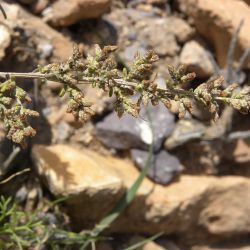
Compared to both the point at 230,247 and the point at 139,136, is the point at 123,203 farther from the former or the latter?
the point at 230,247

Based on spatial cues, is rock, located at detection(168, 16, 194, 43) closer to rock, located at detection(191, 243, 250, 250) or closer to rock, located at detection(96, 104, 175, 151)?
rock, located at detection(96, 104, 175, 151)

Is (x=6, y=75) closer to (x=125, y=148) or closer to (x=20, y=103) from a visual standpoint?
(x=20, y=103)

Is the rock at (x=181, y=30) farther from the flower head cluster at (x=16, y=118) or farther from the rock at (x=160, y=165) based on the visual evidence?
the flower head cluster at (x=16, y=118)

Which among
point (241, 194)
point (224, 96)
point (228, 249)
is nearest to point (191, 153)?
point (241, 194)

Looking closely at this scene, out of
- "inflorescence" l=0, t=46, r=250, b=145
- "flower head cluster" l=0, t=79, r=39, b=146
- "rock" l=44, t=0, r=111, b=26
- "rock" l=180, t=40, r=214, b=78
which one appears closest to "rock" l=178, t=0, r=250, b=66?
"rock" l=180, t=40, r=214, b=78

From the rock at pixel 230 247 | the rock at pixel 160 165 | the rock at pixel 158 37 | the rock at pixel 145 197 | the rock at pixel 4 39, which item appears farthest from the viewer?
the rock at pixel 230 247

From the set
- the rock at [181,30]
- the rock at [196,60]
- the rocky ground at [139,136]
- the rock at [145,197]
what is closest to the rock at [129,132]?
the rocky ground at [139,136]
